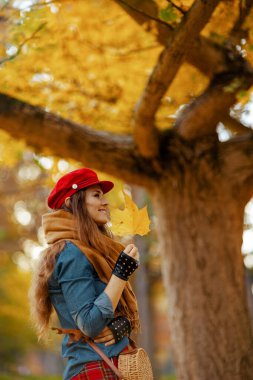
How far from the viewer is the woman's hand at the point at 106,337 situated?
253 centimetres

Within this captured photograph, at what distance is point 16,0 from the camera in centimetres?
564

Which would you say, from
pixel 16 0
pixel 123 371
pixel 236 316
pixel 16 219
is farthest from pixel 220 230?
pixel 16 219

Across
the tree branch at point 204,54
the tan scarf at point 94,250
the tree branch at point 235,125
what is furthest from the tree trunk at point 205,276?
the tan scarf at point 94,250

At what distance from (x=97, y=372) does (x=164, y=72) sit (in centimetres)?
348

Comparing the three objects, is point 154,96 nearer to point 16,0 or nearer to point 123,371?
point 16,0

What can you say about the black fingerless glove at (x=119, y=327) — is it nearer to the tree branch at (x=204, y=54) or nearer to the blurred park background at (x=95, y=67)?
the blurred park background at (x=95, y=67)

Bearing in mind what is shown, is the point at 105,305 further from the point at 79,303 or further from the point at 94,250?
the point at 94,250

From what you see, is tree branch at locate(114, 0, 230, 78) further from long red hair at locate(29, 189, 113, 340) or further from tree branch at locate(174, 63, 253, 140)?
long red hair at locate(29, 189, 113, 340)

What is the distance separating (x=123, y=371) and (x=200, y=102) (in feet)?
14.6

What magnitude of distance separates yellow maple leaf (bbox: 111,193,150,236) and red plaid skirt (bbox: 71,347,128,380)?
0.64 m

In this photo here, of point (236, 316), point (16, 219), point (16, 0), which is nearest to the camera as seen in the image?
point (16, 0)

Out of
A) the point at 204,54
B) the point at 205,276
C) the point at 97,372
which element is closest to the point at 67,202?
the point at 97,372

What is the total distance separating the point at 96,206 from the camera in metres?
2.80

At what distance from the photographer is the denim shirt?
7.95ft
